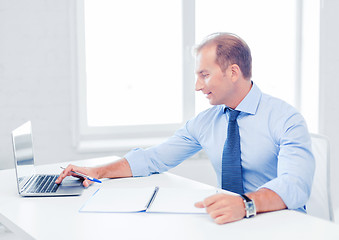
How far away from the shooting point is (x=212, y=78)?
168 cm

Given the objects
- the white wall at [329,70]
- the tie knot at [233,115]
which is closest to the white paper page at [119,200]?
the tie knot at [233,115]

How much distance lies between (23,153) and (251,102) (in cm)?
89

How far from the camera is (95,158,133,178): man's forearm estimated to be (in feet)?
5.41

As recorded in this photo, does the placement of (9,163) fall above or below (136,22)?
below

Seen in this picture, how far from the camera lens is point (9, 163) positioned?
2668 millimetres

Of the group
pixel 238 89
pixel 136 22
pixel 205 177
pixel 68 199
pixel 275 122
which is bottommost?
pixel 205 177

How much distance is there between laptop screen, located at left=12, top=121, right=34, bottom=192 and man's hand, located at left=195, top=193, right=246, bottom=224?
663 millimetres

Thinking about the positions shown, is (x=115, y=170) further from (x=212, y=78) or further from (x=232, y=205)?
(x=232, y=205)

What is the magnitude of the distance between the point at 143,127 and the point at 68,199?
5.31ft

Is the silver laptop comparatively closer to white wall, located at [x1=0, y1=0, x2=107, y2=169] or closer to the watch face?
the watch face

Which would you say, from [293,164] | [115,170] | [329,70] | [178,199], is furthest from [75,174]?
[329,70]

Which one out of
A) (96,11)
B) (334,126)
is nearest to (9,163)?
(96,11)

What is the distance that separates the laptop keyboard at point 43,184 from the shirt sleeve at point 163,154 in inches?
12.0

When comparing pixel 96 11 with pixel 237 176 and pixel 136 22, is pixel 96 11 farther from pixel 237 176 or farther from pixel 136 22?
pixel 237 176
